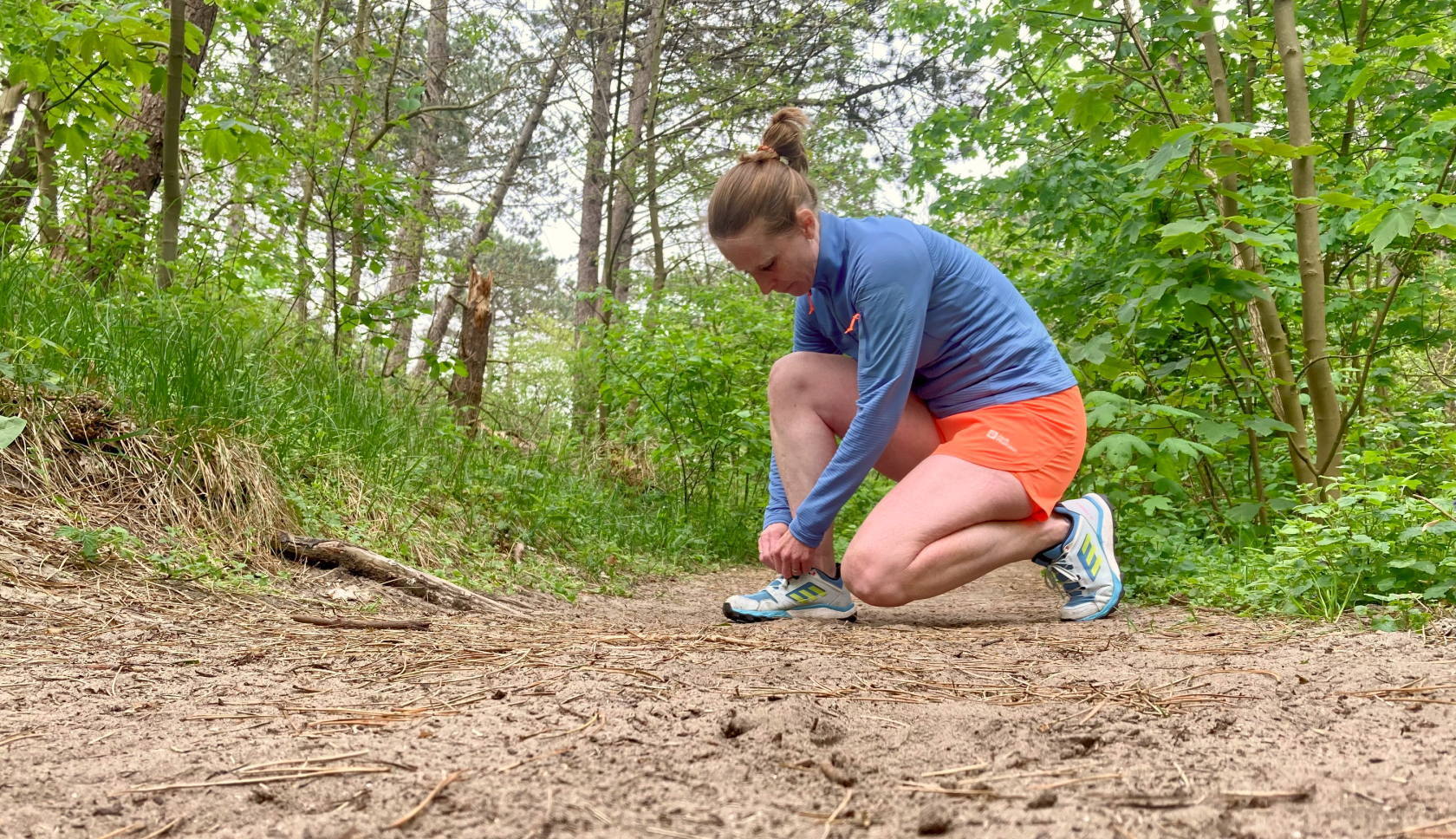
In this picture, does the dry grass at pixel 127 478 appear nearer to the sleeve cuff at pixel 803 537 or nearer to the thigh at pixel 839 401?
the sleeve cuff at pixel 803 537

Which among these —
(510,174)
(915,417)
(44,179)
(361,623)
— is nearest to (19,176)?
(44,179)

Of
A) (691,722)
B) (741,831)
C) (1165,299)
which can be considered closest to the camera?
(741,831)

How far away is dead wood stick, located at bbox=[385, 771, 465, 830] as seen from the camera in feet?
2.88

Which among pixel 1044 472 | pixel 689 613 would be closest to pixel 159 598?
pixel 689 613

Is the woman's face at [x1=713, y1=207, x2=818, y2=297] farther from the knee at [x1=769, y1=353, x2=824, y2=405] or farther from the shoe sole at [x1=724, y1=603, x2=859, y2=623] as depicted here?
the shoe sole at [x1=724, y1=603, x2=859, y2=623]

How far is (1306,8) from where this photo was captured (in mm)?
4355

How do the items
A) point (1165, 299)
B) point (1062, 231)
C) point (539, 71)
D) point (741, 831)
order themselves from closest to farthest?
point (741, 831) < point (1165, 299) < point (1062, 231) < point (539, 71)

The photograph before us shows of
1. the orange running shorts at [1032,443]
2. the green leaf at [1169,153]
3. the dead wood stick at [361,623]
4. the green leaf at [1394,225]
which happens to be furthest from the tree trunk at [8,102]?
the green leaf at [1394,225]

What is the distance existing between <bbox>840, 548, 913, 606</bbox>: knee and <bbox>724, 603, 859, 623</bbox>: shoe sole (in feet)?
0.61

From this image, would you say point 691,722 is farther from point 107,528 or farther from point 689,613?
point 107,528

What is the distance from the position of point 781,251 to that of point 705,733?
5.26 feet

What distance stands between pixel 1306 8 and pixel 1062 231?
171 cm

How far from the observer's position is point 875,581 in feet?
8.07

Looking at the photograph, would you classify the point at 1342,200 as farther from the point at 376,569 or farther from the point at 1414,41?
the point at 376,569
